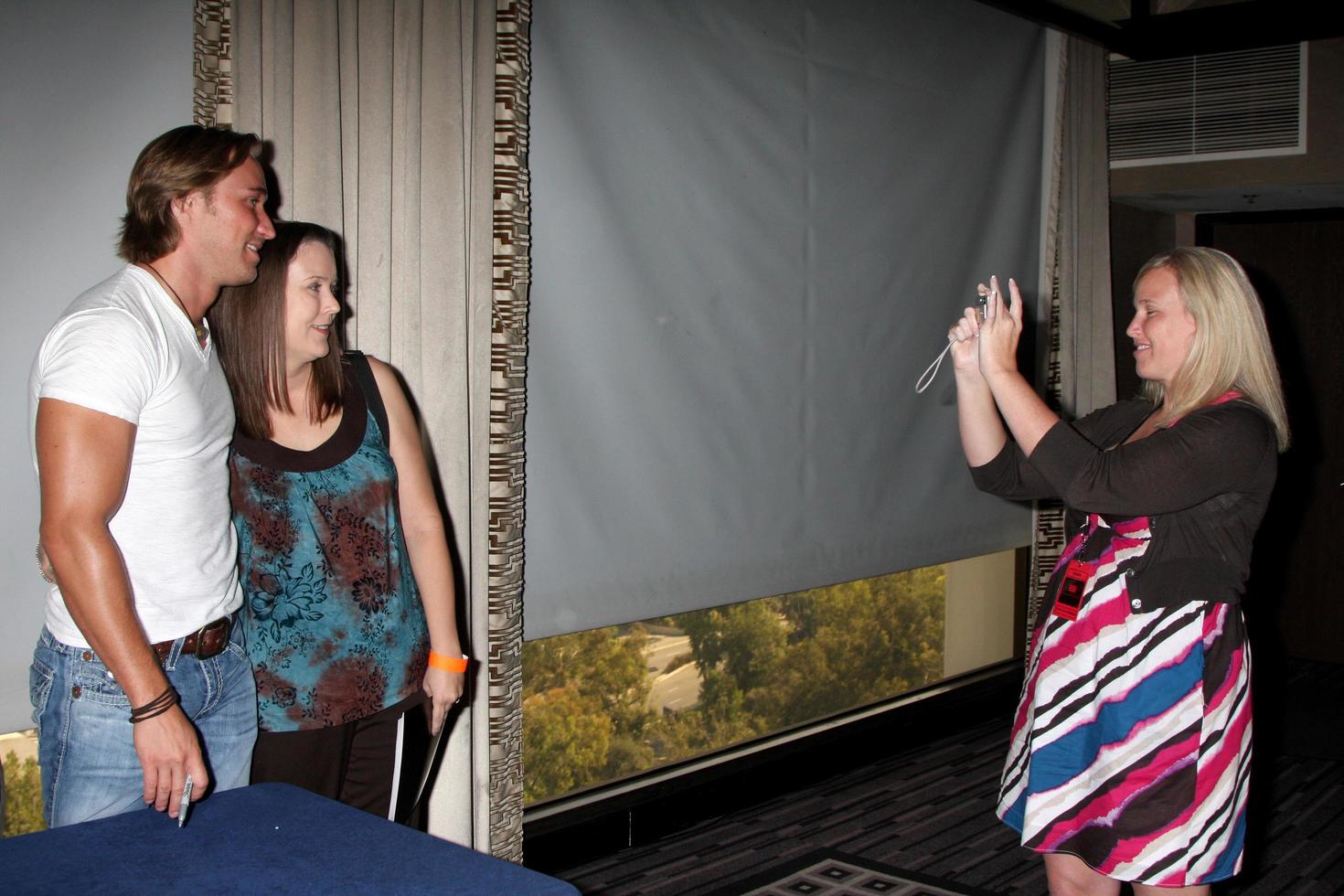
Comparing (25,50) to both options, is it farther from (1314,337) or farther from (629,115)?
(1314,337)

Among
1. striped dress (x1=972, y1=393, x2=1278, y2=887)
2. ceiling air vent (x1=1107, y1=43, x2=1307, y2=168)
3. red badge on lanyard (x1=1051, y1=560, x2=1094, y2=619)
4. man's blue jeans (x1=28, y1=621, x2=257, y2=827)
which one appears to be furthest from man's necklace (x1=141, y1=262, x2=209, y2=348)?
ceiling air vent (x1=1107, y1=43, x2=1307, y2=168)

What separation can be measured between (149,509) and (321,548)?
32 centimetres

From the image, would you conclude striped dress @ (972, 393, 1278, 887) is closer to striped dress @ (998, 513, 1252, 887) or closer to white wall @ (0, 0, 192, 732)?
striped dress @ (998, 513, 1252, 887)

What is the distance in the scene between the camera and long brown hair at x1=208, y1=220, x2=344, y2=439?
176 cm

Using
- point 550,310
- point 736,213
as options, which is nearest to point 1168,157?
point 736,213

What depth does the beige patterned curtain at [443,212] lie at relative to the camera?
221cm

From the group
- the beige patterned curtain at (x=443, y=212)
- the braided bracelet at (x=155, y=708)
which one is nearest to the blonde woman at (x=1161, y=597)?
the beige patterned curtain at (x=443, y=212)

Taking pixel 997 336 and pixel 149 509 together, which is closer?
pixel 149 509

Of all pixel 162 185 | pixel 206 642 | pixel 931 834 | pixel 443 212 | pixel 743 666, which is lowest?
pixel 931 834

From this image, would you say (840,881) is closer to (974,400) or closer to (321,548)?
(974,400)

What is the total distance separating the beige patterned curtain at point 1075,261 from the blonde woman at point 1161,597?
2414 millimetres

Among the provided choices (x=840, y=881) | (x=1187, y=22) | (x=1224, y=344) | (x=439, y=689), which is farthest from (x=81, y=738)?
(x=1187, y=22)

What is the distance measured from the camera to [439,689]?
75.9 inches

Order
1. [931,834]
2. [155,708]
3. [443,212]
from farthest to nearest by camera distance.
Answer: [931,834]
[443,212]
[155,708]
